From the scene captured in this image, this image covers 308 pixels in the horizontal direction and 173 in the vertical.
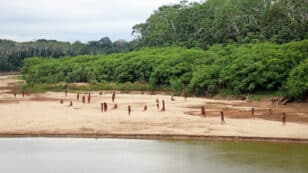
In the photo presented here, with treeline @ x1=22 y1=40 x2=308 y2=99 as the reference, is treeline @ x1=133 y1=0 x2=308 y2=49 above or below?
above

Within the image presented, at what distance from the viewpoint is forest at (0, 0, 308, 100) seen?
5272 centimetres

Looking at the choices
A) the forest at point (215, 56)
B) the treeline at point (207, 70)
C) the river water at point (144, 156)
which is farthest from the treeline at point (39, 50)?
the river water at point (144, 156)

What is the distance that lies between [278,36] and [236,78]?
15.8 meters

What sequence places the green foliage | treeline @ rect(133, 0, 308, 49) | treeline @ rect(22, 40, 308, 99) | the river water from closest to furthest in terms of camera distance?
the river water
the green foliage
treeline @ rect(22, 40, 308, 99)
treeline @ rect(133, 0, 308, 49)

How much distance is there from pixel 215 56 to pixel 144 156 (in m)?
37.4

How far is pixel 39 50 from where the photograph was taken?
15388 cm

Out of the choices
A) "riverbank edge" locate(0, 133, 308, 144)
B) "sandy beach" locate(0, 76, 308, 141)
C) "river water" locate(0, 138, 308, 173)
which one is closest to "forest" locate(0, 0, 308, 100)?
"sandy beach" locate(0, 76, 308, 141)

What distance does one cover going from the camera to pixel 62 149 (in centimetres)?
2959

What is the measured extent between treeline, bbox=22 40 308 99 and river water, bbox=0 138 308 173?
62.2ft

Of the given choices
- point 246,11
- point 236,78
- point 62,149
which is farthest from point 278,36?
point 62,149

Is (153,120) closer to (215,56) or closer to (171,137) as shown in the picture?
(171,137)

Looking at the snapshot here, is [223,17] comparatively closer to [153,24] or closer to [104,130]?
[153,24]

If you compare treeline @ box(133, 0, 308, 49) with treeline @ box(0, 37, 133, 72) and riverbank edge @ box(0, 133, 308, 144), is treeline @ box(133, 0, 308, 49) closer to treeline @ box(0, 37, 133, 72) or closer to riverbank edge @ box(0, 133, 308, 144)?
riverbank edge @ box(0, 133, 308, 144)

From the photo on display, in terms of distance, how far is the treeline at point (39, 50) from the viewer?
466 ft
